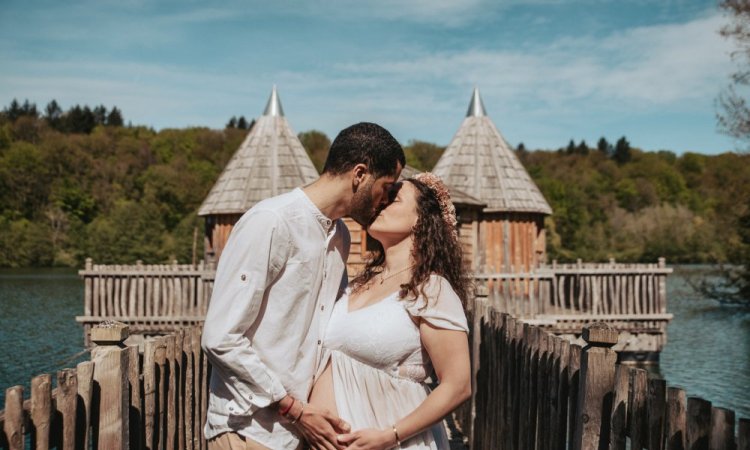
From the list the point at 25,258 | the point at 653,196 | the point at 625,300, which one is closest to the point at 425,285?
the point at 625,300

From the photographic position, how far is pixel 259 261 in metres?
3.28

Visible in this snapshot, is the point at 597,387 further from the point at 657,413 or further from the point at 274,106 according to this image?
the point at 274,106

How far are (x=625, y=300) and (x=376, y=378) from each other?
16.8 meters

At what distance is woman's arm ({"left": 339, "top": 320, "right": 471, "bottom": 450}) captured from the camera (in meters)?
3.48

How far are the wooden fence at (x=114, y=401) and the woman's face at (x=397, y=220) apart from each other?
139cm

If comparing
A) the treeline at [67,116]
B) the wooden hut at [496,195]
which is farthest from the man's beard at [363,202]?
the treeline at [67,116]

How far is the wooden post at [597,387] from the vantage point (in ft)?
12.0

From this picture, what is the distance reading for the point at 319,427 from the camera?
11.2 ft

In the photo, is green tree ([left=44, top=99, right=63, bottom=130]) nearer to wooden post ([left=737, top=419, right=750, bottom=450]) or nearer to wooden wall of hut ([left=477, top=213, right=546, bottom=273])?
wooden wall of hut ([left=477, top=213, right=546, bottom=273])

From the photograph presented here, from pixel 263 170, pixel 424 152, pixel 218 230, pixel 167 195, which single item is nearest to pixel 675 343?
pixel 263 170

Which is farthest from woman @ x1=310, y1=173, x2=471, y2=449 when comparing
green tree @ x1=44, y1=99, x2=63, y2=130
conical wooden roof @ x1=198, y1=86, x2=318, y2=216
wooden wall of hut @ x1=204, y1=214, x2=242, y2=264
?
green tree @ x1=44, y1=99, x2=63, y2=130

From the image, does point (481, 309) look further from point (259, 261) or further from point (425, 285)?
point (259, 261)

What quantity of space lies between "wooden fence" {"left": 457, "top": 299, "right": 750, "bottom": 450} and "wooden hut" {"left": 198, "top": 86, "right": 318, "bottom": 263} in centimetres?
1523

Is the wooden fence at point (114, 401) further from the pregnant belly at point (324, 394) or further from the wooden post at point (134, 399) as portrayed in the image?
the pregnant belly at point (324, 394)
